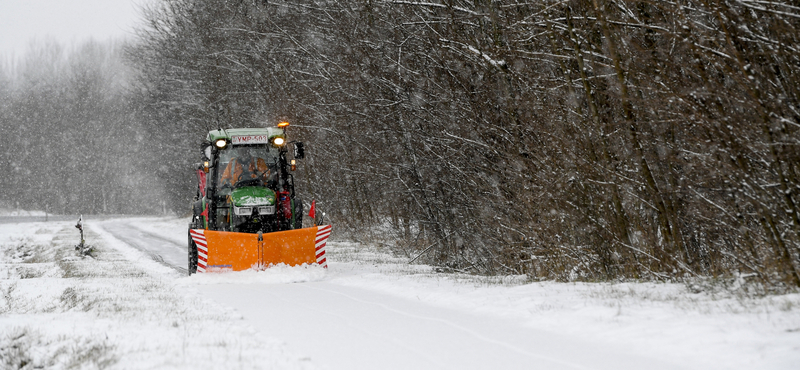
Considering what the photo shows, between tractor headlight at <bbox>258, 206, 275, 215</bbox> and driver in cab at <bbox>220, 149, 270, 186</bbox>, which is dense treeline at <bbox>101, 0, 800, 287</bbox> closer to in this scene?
driver in cab at <bbox>220, 149, 270, 186</bbox>

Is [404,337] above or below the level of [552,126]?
below

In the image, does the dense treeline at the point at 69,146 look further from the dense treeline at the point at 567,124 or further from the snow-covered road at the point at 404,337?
the snow-covered road at the point at 404,337

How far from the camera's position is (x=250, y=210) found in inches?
441

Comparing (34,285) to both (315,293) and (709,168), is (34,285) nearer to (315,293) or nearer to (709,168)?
(315,293)

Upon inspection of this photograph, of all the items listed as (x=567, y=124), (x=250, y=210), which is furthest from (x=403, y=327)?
(x=250, y=210)

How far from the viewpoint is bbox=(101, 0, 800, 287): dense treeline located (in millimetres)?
5793

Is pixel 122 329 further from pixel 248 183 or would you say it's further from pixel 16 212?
pixel 16 212

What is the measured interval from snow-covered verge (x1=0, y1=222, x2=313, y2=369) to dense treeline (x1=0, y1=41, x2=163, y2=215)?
57334mm

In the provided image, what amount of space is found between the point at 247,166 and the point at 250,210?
0.97m

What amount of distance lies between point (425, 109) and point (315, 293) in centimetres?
460

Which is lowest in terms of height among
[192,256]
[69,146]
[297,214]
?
[192,256]

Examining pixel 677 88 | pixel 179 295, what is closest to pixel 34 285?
pixel 179 295

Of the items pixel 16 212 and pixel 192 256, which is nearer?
pixel 192 256

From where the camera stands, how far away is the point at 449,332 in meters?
5.36
